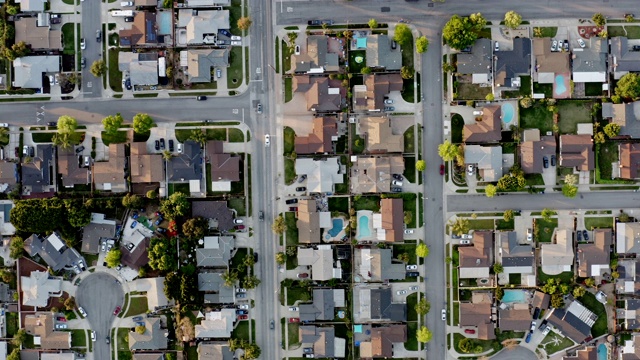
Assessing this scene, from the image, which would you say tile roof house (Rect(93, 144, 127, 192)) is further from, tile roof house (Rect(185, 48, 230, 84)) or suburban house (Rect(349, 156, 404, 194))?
suburban house (Rect(349, 156, 404, 194))

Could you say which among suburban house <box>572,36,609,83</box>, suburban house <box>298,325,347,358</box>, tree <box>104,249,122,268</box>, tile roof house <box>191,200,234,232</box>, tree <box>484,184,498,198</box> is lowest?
suburban house <box>298,325,347,358</box>

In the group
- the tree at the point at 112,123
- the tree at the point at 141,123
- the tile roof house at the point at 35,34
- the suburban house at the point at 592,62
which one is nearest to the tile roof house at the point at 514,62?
the suburban house at the point at 592,62

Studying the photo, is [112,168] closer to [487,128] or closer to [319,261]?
[319,261]

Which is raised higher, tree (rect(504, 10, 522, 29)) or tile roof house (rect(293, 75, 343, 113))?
tree (rect(504, 10, 522, 29))

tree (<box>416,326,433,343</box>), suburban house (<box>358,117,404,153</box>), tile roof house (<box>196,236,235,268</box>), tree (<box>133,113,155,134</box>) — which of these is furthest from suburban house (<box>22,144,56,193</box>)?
tree (<box>416,326,433,343</box>)

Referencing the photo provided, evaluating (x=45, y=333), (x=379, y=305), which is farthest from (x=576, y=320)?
(x=45, y=333)

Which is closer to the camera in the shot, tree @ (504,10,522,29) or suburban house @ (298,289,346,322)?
tree @ (504,10,522,29)
